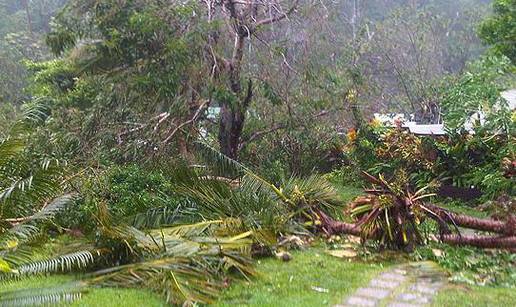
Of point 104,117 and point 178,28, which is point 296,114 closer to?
point 178,28

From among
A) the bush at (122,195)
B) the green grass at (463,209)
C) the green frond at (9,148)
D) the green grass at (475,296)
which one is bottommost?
the green grass at (463,209)

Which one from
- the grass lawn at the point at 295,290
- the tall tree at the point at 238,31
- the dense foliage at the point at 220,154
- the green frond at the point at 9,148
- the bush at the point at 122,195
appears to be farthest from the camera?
the tall tree at the point at 238,31

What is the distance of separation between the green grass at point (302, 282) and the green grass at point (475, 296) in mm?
831

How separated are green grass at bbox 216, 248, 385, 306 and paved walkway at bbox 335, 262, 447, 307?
0.13 metres

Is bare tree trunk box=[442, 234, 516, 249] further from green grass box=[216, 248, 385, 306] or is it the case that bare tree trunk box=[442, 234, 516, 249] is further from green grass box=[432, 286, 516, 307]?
green grass box=[432, 286, 516, 307]

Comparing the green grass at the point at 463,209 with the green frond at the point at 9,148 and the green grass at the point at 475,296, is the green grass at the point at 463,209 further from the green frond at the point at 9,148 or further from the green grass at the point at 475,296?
the green frond at the point at 9,148

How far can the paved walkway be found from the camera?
5504 millimetres

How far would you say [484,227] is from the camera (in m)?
7.73

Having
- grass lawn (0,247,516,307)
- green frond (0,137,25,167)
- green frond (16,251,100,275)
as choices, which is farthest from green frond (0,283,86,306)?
green frond (0,137,25,167)

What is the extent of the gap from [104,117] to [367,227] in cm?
544

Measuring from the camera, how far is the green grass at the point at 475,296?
5362 mm

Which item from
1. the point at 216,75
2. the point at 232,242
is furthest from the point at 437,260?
the point at 216,75

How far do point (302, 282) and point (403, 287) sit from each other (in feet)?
3.21

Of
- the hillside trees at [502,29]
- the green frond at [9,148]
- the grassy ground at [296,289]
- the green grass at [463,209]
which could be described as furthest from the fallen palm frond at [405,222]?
the hillside trees at [502,29]
